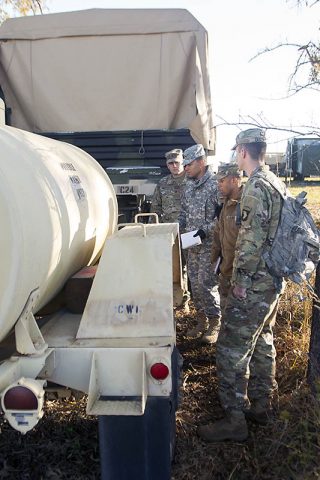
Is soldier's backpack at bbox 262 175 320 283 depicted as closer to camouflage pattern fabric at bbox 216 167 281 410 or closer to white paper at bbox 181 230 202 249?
camouflage pattern fabric at bbox 216 167 281 410

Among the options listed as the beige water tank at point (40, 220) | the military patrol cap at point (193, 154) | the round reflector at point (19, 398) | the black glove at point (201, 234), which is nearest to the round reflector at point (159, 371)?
the round reflector at point (19, 398)

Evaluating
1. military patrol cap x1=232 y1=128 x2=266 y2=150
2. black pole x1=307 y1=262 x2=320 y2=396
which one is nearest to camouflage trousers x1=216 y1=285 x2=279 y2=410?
black pole x1=307 y1=262 x2=320 y2=396

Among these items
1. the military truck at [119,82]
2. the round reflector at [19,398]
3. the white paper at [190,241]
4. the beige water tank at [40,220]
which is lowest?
the round reflector at [19,398]

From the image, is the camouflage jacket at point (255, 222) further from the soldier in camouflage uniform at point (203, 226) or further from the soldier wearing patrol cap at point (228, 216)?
the soldier in camouflage uniform at point (203, 226)

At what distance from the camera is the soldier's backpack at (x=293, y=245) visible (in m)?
3.08

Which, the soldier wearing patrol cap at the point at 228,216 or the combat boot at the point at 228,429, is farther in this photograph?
the soldier wearing patrol cap at the point at 228,216

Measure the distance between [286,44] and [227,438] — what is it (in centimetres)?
274

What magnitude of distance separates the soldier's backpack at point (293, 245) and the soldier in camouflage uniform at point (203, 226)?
1.85m

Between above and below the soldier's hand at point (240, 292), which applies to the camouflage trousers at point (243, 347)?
below

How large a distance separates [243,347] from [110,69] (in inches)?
142

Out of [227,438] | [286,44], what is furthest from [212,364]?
[286,44]

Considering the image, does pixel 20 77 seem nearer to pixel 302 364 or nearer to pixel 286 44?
pixel 286 44

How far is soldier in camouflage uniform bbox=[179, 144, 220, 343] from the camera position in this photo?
5.02 metres

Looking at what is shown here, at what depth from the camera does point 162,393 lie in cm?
232
